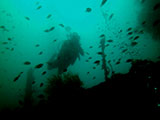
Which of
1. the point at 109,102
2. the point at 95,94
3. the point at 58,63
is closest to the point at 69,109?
the point at 95,94

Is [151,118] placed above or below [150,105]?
below

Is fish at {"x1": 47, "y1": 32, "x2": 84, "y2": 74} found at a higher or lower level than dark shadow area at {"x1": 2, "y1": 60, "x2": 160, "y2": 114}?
higher

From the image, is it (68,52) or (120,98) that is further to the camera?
(68,52)

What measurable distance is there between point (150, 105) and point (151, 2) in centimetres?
2172

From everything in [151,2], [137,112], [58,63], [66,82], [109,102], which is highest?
[151,2]

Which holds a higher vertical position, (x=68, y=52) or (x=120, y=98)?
(x=68, y=52)

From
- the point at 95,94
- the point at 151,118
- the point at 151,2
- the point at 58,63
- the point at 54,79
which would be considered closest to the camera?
the point at 151,118

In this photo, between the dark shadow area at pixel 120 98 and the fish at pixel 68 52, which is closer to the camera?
the dark shadow area at pixel 120 98

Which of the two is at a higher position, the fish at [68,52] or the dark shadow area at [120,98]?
the fish at [68,52]

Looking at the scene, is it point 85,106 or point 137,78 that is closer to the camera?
point 85,106

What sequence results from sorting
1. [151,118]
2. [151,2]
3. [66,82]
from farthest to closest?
1. [151,2]
2. [66,82]
3. [151,118]

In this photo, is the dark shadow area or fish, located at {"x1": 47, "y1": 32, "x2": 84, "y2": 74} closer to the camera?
the dark shadow area

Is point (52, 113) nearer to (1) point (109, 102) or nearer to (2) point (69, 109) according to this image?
(2) point (69, 109)

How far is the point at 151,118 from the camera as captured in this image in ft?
10.9
